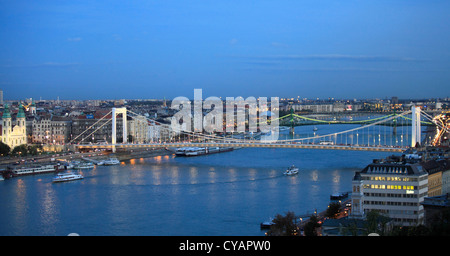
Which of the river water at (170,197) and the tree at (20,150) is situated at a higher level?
the tree at (20,150)

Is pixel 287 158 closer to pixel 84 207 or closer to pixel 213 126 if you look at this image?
pixel 84 207

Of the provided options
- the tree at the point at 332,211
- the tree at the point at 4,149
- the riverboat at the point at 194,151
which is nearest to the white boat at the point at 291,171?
the tree at the point at 332,211

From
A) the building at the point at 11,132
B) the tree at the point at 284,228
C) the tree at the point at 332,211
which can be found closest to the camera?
the tree at the point at 284,228

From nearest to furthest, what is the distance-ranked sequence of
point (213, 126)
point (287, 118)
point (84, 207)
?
1. point (84, 207)
2. point (213, 126)
3. point (287, 118)

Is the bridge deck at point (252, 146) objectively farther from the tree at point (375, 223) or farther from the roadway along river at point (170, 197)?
the tree at point (375, 223)
